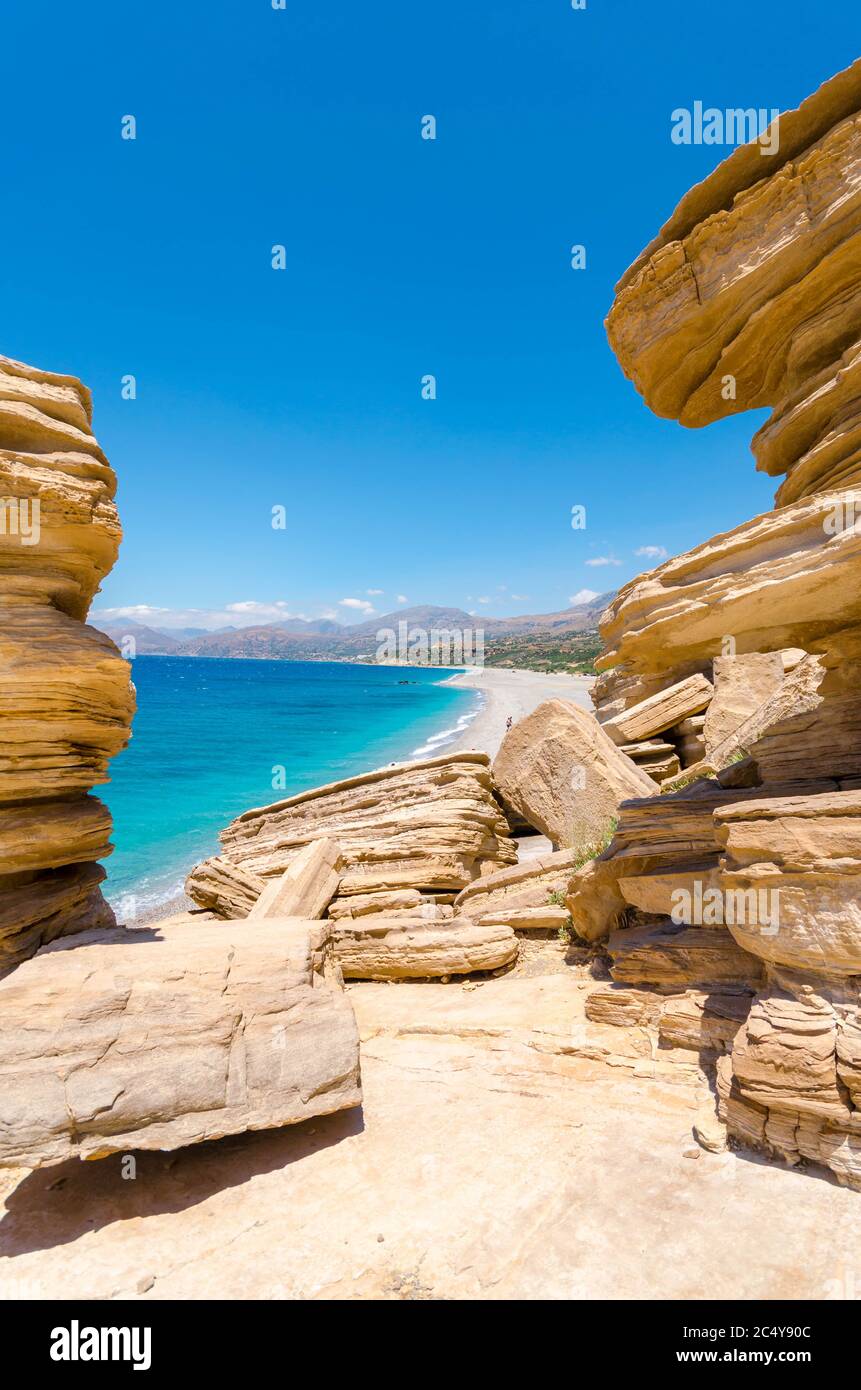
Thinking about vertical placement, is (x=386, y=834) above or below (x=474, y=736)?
above

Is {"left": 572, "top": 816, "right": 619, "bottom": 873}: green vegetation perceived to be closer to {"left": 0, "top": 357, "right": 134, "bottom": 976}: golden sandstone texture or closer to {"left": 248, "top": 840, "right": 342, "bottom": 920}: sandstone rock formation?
{"left": 248, "top": 840, "right": 342, "bottom": 920}: sandstone rock formation

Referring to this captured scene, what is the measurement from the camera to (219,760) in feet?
173

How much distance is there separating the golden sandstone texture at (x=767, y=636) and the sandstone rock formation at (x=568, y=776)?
2686mm

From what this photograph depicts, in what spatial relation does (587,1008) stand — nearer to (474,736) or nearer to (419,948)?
(419,948)

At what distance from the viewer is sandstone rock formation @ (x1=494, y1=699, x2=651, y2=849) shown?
1061 centimetres

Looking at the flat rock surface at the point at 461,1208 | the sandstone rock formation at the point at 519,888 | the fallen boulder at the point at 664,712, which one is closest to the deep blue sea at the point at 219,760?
the sandstone rock formation at the point at 519,888

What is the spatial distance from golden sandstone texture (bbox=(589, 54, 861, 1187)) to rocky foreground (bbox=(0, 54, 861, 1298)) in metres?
0.03

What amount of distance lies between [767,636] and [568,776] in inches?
214

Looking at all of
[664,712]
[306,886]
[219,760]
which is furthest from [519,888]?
[219,760]

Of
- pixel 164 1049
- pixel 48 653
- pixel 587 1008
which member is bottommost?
pixel 587 1008

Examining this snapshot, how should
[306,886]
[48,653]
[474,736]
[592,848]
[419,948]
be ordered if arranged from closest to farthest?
[48,653], [419,948], [592,848], [306,886], [474,736]

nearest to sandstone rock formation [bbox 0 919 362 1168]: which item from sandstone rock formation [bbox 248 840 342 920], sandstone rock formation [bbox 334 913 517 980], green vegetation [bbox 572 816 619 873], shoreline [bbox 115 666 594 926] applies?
sandstone rock formation [bbox 334 913 517 980]

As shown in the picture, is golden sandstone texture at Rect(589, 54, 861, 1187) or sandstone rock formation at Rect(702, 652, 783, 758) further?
sandstone rock formation at Rect(702, 652, 783, 758)
